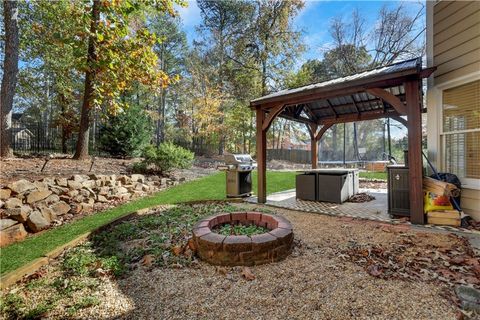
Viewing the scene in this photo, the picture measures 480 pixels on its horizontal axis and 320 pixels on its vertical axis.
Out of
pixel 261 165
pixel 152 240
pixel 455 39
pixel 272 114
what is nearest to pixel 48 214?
pixel 152 240

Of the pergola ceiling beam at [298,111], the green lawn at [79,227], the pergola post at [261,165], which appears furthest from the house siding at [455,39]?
the green lawn at [79,227]

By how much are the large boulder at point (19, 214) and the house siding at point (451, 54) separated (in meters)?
6.71

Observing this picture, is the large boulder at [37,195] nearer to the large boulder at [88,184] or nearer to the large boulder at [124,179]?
the large boulder at [88,184]

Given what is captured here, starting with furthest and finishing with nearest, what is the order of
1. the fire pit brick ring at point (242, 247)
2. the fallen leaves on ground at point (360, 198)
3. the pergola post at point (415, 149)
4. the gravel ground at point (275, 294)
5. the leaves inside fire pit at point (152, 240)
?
the fallen leaves on ground at point (360, 198) → the pergola post at point (415, 149) → the leaves inside fire pit at point (152, 240) → the fire pit brick ring at point (242, 247) → the gravel ground at point (275, 294)

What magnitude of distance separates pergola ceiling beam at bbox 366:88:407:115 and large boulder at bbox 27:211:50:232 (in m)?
5.73

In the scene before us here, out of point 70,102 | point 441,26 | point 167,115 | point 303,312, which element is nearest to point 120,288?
point 303,312

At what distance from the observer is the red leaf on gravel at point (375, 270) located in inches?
84.4

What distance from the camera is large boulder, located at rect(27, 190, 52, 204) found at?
3582mm

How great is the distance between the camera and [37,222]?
11.1 ft

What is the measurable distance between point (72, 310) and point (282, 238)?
75.6 inches

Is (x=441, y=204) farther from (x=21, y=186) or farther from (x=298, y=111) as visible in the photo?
(x=21, y=186)

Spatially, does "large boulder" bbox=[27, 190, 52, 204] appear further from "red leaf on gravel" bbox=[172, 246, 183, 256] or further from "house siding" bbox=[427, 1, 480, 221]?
"house siding" bbox=[427, 1, 480, 221]

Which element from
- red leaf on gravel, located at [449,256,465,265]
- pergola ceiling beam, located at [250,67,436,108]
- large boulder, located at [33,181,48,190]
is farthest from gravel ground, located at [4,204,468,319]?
pergola ceiling beam, located at [250,67,436,108]

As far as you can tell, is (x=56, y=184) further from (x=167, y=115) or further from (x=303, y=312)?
(x=167, y=115)
